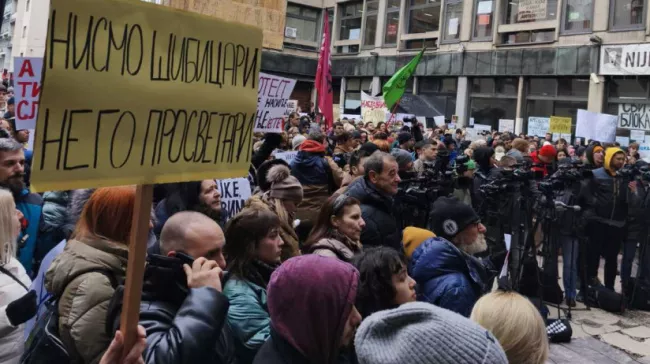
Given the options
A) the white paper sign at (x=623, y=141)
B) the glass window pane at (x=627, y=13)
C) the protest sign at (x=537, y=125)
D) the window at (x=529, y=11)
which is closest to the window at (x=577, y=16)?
the window at (x=529, y=11)

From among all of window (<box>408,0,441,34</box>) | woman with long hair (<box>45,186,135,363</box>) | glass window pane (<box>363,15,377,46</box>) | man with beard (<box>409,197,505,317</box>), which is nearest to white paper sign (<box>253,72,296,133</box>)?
man with beard (<box>409,197,505,317</box>)

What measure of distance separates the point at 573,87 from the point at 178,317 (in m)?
19.8

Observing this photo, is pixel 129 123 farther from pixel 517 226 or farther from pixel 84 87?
pixel 517 226

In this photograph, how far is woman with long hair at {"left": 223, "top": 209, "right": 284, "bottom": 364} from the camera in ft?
8.00

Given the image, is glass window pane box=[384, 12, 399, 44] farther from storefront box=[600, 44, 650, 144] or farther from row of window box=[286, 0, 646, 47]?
storefront box=[600, 44, 650, 144]

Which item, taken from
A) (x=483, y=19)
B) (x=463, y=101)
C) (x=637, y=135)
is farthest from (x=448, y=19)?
(x=637, y=135)

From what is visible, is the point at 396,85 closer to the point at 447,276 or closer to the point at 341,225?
the point at 341,225

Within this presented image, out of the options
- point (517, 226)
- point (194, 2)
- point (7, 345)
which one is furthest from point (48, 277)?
point (194, 2)

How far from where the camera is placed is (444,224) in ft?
11.7

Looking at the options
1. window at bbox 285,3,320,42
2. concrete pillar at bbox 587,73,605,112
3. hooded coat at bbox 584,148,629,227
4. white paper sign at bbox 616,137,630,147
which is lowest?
hooded coat at bbox 584,148,629,227

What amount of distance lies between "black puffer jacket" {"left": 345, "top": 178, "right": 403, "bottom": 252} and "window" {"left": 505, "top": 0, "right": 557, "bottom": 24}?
17.9 m

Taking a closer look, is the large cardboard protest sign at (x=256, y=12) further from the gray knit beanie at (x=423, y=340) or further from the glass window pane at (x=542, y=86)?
the gray knit beanie at (x=423, y=340)

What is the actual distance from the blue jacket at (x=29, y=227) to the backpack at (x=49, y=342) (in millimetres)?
1829

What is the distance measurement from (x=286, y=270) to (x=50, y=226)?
2751mm
